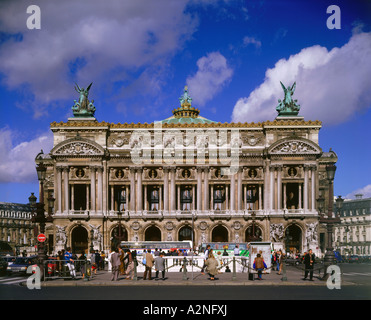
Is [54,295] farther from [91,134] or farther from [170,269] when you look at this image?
[91,134]

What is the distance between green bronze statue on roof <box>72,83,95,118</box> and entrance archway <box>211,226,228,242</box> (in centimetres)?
2598

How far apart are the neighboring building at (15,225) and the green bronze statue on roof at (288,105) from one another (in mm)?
87636

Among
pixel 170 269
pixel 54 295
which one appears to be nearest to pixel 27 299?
pixel 54 295

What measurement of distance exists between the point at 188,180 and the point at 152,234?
9.65 metres

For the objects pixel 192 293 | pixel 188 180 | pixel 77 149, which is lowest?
pixel 192 293

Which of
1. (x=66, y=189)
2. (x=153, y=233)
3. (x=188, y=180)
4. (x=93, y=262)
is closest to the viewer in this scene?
(x=93, y=262)

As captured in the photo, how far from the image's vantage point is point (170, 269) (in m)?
48.9

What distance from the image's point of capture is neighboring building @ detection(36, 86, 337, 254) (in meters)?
81.1

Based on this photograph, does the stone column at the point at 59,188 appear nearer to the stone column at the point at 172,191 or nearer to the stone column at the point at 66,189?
the stone column at the point at 66,189

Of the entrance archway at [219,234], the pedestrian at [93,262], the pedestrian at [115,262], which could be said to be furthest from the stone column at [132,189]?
the pedestrian at [115,262]

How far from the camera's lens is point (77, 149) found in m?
82.6

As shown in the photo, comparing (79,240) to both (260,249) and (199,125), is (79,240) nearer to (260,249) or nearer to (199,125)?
(199,125)

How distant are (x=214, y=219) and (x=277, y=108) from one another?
20.2 metres

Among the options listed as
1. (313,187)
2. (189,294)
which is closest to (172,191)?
(313,187)
